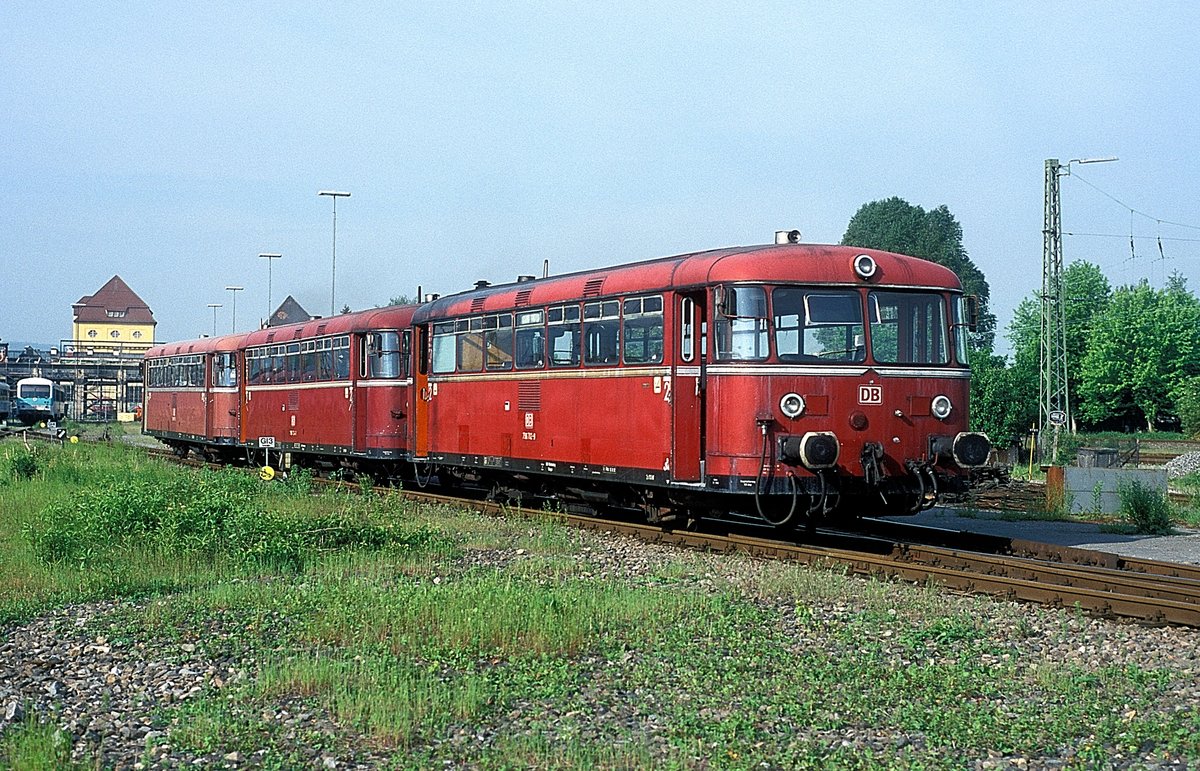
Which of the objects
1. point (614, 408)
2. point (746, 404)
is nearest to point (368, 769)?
point (746, 404)

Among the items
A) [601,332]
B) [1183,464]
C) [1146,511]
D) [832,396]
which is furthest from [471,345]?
[1183,464]

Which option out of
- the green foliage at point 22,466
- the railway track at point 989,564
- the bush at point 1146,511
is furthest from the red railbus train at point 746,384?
the green foliage at point 22,466

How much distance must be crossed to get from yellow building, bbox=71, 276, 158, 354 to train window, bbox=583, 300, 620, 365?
12290 cm

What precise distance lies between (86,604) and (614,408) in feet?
22.0

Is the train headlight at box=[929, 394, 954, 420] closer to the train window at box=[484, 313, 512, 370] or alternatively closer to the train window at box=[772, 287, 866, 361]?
the train window at box=[772, 287, 866, 361]

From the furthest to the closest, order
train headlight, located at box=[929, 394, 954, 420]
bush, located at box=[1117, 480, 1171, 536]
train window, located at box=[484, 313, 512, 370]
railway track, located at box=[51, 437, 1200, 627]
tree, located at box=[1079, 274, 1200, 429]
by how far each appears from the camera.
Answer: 1. tree, located at box=[1079, 274, 1200, 429]
2. train window, located at box=[484, 313, 512, 370]
3. bush, located at box=[1117, 480, 1171, 536]
4. train headlight, located at box=[929, 394, 954, 420]
5. railway track, located at box=[51, 437, 1200, 627]

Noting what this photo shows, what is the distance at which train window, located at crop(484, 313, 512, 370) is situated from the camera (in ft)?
59.3

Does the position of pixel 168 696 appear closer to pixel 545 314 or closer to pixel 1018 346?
pixel 545 314

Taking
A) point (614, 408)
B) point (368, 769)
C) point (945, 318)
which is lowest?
point (368, 769)

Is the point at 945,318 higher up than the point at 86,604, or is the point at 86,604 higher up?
the point at 945,318

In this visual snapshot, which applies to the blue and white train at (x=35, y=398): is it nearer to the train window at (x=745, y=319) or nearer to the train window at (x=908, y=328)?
the train window at (x=745, y=319)

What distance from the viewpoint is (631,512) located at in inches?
691

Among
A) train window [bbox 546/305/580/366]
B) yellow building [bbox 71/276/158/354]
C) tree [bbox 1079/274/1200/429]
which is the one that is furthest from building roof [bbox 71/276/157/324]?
train window [bbox 546/305/580/366]

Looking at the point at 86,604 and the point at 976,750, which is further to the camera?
the point at 86,604
